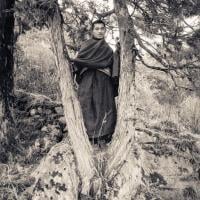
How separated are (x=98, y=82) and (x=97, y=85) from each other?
50 mm

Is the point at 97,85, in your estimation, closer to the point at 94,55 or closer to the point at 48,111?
the point at 94,55

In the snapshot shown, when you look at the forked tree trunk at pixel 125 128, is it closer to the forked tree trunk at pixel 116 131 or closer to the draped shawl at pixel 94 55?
the forked tree trunk at pixel 116 131

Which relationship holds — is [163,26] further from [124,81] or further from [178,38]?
[124,81]

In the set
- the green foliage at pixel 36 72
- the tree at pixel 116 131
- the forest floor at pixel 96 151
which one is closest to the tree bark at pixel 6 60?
the forest floor at pixel 96 151

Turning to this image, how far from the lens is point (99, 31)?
5.89 meters

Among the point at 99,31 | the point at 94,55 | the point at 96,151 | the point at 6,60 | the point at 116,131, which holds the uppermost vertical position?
the point at 99,31

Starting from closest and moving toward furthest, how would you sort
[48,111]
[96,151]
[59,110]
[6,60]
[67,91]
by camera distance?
[67,91]
[96,151]
[6,60]
[48,111]
[59,110]

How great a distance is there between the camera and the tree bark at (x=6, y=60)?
22.8 ft

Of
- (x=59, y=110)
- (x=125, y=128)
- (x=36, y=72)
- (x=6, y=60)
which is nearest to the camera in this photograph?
(x=125, y=128)

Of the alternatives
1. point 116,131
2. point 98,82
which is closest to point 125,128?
point 116,131

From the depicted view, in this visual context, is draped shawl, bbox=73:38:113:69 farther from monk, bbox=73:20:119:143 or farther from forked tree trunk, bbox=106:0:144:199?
forked tree trunk, bbox=106:0:144:199

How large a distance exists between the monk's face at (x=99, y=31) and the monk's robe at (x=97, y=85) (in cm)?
6

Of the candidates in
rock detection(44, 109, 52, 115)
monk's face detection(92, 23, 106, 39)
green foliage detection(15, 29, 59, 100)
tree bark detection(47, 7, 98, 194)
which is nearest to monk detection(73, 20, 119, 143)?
monk's face detection(92, 23, 106, 39)

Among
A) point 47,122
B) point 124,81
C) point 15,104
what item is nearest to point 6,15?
point 15,104
